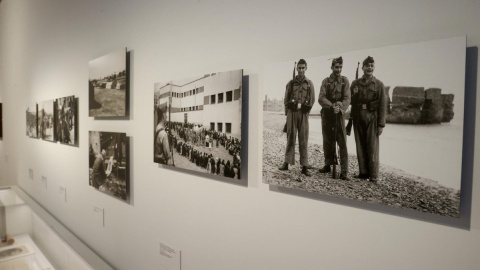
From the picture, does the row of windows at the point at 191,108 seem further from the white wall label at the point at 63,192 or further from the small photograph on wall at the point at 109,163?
the white wall label at the point at 63,192

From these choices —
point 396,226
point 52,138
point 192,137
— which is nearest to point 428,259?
point 396,226

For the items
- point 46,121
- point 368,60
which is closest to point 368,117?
point 368,60

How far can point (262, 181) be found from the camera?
898 mm

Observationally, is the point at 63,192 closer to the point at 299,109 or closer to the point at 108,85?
the point at 108,85

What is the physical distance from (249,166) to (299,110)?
0.94ft

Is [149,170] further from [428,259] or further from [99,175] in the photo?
[428,259]

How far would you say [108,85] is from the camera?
5.40 feet

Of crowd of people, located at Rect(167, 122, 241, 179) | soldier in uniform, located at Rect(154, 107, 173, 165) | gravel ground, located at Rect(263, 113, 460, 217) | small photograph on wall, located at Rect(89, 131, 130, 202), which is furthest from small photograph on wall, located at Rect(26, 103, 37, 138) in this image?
gravel ground, located at Rect(263, 113, 460, 217)

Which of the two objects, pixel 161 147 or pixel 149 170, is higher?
pixel 161 147

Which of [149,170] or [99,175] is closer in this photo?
[149,170]

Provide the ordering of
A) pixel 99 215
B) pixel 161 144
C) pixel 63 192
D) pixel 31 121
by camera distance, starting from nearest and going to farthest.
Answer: pixel 161 144 → pixel 99 215 → pixel 63 192 → pixel 31 121

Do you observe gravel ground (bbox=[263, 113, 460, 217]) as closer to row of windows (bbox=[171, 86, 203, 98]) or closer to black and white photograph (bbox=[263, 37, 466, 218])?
black and white photograph (bbox=[263, 37, 466, 218])

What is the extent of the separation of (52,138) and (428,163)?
2.82 m

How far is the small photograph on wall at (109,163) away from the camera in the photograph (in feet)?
5.12
